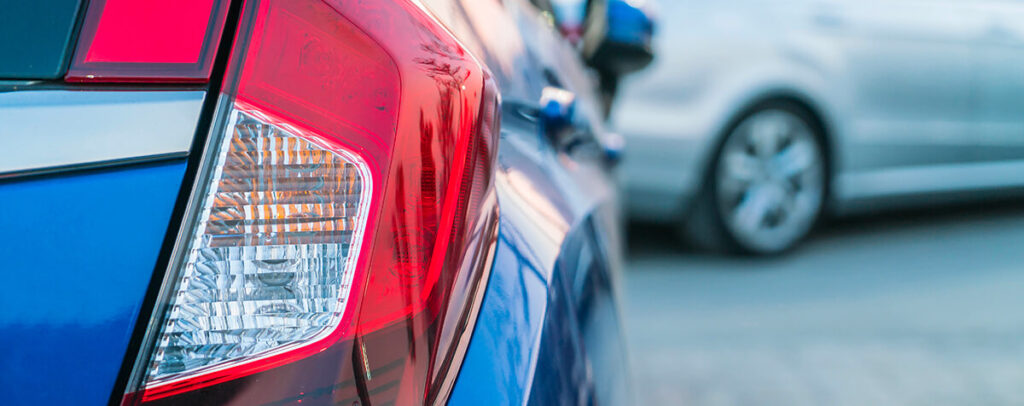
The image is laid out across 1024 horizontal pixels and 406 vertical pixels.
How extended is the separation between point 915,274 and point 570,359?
3627mm

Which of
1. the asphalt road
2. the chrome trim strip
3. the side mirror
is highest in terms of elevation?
the side mirror

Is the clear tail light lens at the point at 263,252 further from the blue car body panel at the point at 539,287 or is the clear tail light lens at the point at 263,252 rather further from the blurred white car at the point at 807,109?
the blurred white car at the point at 807,109

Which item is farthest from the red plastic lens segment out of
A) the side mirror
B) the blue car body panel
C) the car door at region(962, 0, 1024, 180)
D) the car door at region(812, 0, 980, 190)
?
the car door at region(962, 0, 1024, 180)

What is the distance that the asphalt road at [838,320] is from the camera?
2.98 metres

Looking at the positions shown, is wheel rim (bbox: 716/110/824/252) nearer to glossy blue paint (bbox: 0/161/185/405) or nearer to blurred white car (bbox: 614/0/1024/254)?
blurred white car (bbox: 614/0/1024/254)

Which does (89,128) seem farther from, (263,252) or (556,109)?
(556,109)

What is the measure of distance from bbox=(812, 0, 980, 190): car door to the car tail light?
3.93 metres

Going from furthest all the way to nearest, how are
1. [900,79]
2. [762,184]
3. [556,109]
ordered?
[900,79] → [762,184] → [556,109]

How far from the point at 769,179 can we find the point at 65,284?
3955 millimetres

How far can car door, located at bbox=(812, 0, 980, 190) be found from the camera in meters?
4.39

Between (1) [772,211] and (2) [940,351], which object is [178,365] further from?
(1) [772,211]

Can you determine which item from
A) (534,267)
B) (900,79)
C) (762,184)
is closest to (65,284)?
(534,267)

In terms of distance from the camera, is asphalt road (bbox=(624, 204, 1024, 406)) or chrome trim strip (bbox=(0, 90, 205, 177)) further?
asphalt road (bbox=(624, 204, 1024, 406))

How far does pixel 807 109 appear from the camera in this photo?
172 inches
